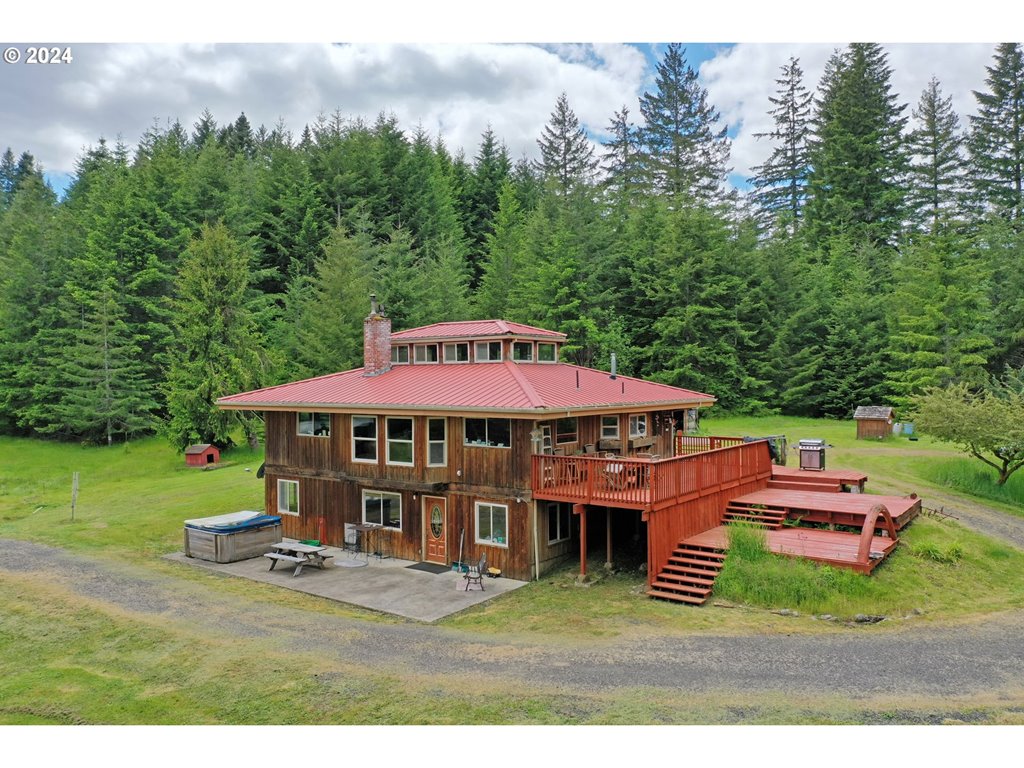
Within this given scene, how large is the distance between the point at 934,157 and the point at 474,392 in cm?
4322

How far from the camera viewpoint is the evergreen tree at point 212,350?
107ft

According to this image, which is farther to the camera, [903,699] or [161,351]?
[161,351]

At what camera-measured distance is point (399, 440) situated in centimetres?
1617

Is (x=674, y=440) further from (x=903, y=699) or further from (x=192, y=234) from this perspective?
(x=192, y=234)

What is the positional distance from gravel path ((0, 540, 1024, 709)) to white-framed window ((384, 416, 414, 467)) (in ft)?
14.7

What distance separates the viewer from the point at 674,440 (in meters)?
20.2

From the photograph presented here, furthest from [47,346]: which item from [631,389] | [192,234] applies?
[631,389]

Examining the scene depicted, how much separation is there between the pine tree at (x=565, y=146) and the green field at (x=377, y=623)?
38345 millimetres

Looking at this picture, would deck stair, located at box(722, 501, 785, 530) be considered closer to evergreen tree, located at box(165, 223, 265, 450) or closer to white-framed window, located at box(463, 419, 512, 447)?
white-framed window, located at box(463, 419, 512, 447)

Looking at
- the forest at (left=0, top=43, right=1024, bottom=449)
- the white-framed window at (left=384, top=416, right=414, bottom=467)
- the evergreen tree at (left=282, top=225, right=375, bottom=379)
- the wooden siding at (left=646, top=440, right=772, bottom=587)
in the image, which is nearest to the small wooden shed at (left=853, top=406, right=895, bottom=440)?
the forest at (left=0, top=43, right=1024, bottom=449)

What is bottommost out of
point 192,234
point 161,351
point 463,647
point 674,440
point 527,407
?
point 463,647

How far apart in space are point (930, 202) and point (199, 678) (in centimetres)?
4975

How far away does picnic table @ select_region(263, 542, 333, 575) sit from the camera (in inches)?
607

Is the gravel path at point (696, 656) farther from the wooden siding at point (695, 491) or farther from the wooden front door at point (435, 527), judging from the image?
the wooden front door at point (435, 527)
